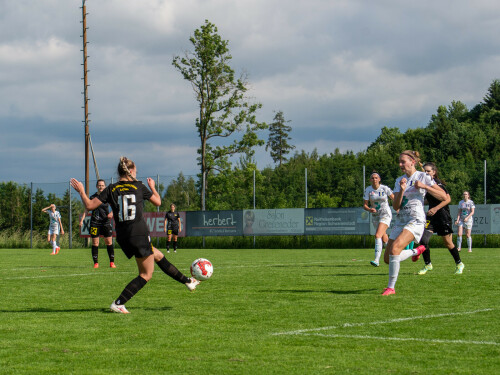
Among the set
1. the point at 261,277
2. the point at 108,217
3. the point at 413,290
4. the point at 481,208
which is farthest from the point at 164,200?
the point at 413,290

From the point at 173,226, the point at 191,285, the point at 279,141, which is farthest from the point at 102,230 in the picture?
the point at 279,141

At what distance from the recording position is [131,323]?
7414 millimetres

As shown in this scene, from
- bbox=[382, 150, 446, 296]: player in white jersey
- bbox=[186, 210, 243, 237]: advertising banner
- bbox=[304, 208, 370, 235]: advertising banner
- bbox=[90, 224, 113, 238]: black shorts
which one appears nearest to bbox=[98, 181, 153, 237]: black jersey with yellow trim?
bbox=[382, 150, 446, 296]: player in white jersey

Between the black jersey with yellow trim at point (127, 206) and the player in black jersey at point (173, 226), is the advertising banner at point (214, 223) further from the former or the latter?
the black jersey with yellow trim at point (127, 206)

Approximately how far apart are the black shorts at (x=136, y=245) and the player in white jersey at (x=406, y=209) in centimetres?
352

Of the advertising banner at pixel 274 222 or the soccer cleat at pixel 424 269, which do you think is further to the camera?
the advertising banner at pixel 274 222

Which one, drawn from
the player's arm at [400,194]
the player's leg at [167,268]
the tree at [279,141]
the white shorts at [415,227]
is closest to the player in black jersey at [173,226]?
the white shorts at [415,227]

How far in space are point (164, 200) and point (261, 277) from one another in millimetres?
28866

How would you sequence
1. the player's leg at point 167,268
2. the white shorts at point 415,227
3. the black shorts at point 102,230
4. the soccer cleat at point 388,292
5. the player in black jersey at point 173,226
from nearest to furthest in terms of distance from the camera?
the player's leg at point 167,268
the soccer cleat at point 388,292
the white shorts at point 415,227
the black shorts at point 102,230
the player in black jersey at point 173,226

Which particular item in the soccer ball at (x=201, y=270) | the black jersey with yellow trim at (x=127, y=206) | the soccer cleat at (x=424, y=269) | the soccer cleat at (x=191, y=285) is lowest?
the soccer cleat at (x=424, y=269)

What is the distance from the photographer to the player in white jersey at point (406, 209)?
9891 millimetres

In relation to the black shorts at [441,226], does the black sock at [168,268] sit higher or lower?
lower

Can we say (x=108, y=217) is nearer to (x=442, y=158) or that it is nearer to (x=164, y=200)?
(x=164, y=200)

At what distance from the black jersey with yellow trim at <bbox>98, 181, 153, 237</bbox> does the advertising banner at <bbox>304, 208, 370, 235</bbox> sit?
26.3 metres
